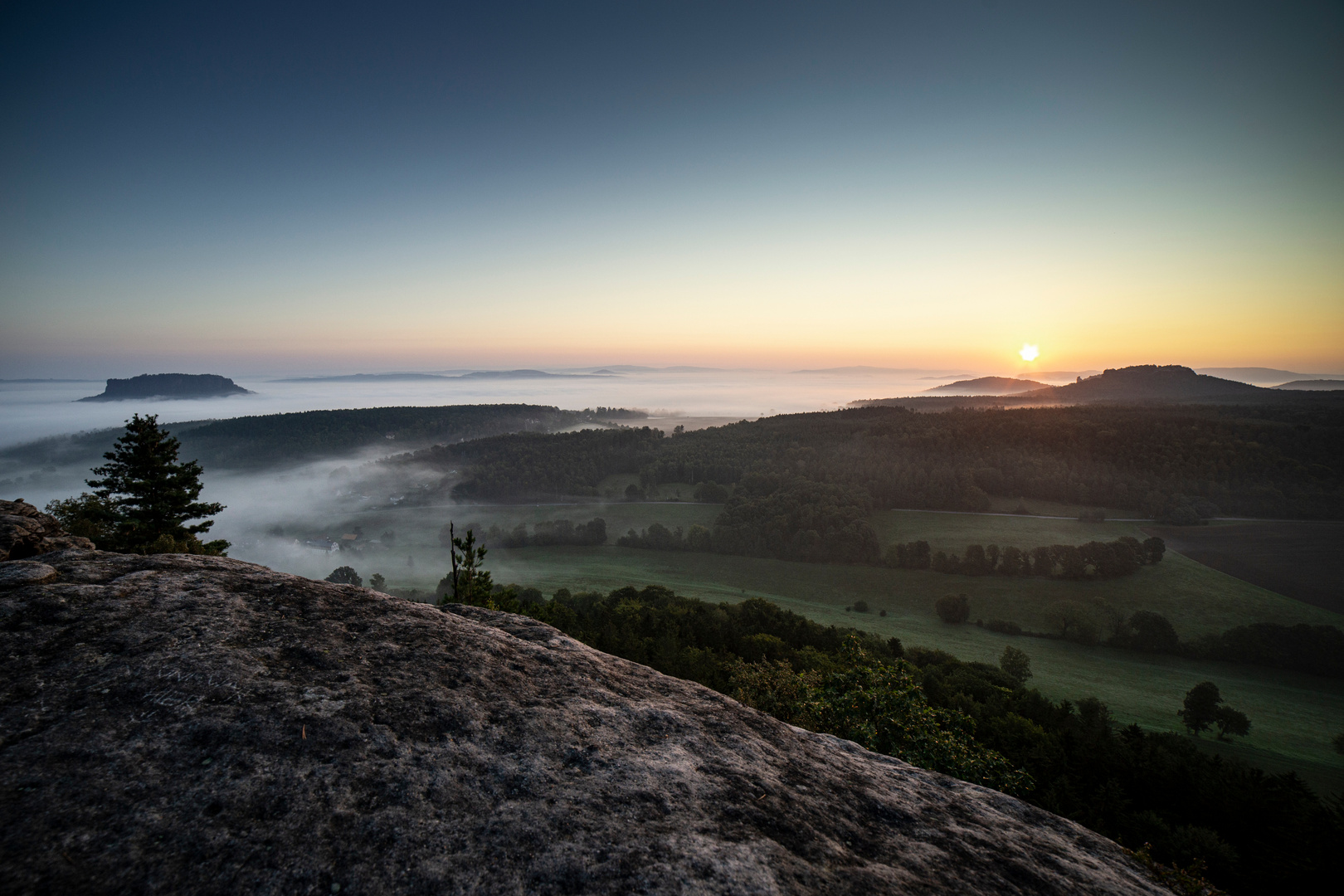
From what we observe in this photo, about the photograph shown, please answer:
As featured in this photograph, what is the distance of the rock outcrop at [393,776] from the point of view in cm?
402

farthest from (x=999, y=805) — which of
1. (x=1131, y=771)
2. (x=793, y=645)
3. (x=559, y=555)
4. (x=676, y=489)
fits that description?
(x=676, y=489)

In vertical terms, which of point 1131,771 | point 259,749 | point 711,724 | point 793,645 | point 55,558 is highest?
point 55,558

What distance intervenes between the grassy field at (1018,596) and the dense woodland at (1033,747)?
2266 centimetres

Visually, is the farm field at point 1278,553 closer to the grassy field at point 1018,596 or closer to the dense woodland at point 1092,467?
the grassy field at point 1018,596

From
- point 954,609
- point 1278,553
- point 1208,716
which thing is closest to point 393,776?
point 1208,716

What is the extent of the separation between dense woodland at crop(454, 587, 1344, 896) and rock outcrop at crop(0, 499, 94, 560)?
2399cm

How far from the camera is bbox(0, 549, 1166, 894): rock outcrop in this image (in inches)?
158

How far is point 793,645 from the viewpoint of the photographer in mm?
70750

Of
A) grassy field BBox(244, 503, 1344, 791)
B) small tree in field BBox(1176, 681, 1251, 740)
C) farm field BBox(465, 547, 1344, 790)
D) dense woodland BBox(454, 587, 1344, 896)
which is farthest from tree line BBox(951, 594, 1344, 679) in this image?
dense woodland BBox(454, 587, 1344, 896)

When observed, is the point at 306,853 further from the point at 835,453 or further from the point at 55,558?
the point at 835,453

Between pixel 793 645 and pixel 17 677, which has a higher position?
pixel 17 677

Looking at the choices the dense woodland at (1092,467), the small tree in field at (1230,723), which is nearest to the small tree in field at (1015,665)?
the small tree in field at (1230,723)

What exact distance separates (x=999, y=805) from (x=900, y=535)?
509ft

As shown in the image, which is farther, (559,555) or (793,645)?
(559,555)
